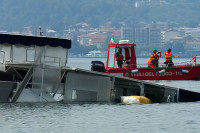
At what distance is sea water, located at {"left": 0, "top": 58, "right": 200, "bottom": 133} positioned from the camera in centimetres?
3069

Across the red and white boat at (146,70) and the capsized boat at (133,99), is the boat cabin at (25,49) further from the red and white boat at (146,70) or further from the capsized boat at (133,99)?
the red and white boat at (146,70)

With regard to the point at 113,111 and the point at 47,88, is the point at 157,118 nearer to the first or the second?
the point at 113,111

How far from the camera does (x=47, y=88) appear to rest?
127ft

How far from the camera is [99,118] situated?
34.0m

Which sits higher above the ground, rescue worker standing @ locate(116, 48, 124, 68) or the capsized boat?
rescue worker standing @ locate(116, 48, 124, 68)

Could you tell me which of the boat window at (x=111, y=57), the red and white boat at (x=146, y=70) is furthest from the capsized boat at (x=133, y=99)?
the boat window at (x=111, y=57)

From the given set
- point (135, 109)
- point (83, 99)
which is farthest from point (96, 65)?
point (135, 109)

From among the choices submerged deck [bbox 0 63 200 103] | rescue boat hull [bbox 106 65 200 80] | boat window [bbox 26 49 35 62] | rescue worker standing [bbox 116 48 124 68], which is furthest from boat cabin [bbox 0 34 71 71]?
rescue worker standing [bbox 116 48 124 68]

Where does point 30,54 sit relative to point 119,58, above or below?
above

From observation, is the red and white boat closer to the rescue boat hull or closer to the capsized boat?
the rescue boat hull

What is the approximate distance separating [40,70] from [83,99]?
301 cm

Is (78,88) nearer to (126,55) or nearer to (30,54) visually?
(30,54)

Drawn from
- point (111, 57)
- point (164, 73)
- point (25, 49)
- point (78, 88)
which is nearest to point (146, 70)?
point (164, 73)

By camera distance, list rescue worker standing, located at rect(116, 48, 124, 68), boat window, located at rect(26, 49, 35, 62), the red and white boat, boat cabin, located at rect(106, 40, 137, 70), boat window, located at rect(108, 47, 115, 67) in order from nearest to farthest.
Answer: boat window, located at rect(26, 49, 35, 62), the red and white boat, rescue worker standing, located at rect(116, 48, 124, 68), boat cabin, located at rect(106, 40, 137, 70), boat window, located at rect(108, 47, 115, 67)
